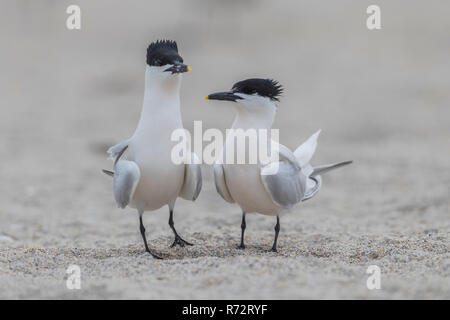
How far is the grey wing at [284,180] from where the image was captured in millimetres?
4254

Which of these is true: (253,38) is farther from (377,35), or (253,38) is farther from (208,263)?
(208,263)

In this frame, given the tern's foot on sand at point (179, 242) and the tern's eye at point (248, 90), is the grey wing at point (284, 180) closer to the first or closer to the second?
the tern's eye at point (248, 90)

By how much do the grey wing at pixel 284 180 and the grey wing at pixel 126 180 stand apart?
2.74 feet

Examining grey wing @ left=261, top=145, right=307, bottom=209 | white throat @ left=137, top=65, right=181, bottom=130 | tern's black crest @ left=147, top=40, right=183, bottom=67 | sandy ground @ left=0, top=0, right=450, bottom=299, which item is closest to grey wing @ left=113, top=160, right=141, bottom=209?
white throat @ left=137, top=65, right=181, bottom=130

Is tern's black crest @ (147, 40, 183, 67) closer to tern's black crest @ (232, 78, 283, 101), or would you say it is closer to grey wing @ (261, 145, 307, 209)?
tern's black crest @ (232, 78, 283, 101)

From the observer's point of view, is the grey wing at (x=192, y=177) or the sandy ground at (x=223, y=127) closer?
the sandy ground at (x=223, y=127)

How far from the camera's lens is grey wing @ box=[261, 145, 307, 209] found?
4.25 metres

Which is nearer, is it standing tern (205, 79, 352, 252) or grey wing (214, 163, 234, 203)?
standing tern (205, 79, 352, 252)

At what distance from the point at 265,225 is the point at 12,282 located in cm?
298


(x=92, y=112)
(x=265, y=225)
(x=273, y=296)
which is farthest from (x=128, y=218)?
(x=92, y=112)

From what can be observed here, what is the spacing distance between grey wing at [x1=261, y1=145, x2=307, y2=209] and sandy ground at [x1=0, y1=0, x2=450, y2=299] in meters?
0.39

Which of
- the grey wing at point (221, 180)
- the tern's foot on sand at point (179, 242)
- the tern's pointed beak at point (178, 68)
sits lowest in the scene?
the tern's foot on sand at point (179, 242)

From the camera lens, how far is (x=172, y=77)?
13.9 ft

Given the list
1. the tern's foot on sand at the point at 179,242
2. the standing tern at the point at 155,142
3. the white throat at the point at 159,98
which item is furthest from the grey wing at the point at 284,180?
the tern's foot on sand at the point at 179,242
